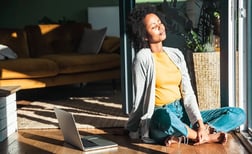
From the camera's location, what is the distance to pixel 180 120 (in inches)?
126

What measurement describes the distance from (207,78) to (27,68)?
199 cm

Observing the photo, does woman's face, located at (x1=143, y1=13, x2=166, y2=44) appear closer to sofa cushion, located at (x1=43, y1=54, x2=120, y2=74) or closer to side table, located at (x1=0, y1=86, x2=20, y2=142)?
side table, located at (x1=0, y1=86, x2=20, y2=142)

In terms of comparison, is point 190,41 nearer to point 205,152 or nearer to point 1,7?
point 205,152

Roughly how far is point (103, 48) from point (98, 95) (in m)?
0.59

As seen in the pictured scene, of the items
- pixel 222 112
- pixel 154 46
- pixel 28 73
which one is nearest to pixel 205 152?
pixel 222 112

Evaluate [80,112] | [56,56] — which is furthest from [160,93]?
[56,56]

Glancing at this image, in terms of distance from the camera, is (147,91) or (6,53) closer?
(147,91)

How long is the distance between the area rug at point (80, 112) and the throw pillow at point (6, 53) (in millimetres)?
529

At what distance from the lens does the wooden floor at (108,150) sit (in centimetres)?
299

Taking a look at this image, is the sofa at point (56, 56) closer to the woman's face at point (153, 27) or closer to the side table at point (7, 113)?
the side table at point (7, 113)

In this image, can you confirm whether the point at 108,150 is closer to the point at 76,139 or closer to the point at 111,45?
the point at 76,139

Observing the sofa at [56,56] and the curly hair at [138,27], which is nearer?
the curly hair at [138,27]

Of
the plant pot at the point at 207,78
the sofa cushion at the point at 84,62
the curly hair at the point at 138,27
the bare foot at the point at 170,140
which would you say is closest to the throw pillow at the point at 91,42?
the sofa cushion at the point at 84,62

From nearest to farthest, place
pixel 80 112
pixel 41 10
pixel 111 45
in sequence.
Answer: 1. pixel 80 112
2. pixel 111 45
3. pixel 41 10
